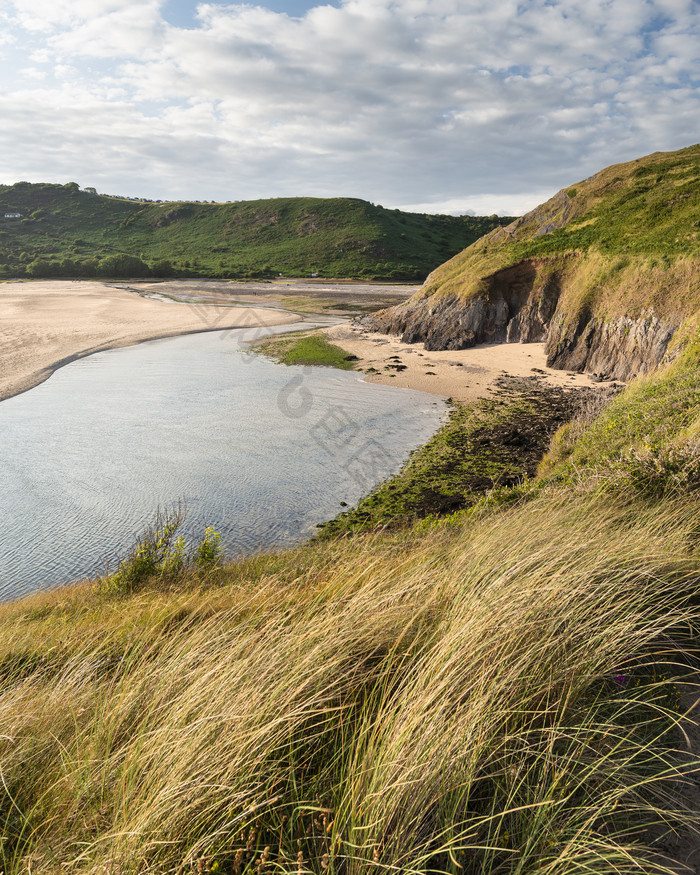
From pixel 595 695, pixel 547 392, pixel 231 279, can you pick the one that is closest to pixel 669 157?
pixel 547 392

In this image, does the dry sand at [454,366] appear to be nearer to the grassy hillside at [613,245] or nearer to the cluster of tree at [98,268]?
the grassy hillside at [613,245]

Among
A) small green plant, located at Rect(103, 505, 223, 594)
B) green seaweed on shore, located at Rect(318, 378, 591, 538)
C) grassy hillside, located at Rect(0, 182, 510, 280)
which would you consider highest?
grassy hillside, located at Rect(0, 182, 510, 280)

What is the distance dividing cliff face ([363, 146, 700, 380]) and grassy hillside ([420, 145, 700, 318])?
0.22 feet

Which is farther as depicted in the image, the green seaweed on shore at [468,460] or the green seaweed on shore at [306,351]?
the green seaweed on shore at [306,351]

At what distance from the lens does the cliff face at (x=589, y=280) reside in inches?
875

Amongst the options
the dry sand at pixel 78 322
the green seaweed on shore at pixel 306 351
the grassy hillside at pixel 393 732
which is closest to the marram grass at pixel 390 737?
the grassy hillside at pixel 393 732

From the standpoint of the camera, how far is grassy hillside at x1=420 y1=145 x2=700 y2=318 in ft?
73.4

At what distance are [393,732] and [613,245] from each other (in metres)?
31.0

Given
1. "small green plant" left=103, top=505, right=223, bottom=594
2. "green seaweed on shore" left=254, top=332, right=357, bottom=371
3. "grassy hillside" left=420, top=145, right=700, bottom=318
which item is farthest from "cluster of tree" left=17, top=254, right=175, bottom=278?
"small green plant" left=103, top=505, right=223, bottom=594

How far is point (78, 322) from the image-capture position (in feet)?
126

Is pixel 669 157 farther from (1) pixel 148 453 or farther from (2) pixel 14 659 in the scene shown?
(2) pixel 14 659

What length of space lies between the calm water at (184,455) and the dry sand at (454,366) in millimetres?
2005

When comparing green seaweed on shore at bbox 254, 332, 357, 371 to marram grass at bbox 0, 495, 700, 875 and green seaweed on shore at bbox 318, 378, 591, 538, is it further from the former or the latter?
marram grass at bbox 0, 495, 700, 875

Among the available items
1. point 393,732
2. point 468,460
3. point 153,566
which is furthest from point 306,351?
point 393,732
